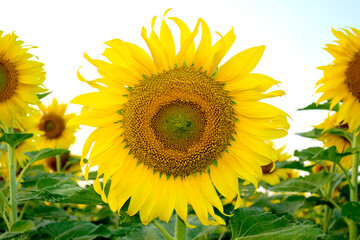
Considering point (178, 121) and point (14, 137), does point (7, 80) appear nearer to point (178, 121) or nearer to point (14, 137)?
point (14, 137)

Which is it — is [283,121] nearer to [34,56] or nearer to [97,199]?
[97,199]

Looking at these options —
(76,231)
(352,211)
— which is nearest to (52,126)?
(76,231)

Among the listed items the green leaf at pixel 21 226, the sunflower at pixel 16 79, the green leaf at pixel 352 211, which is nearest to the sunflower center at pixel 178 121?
the green leaf at pixel 21 226

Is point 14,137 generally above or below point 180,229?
above

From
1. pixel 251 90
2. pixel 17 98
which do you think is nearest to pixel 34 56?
pixel 17 98

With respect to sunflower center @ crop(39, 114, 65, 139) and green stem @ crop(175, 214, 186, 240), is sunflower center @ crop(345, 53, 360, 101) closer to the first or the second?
green stem @ crop(175, 214, 186, 240)
